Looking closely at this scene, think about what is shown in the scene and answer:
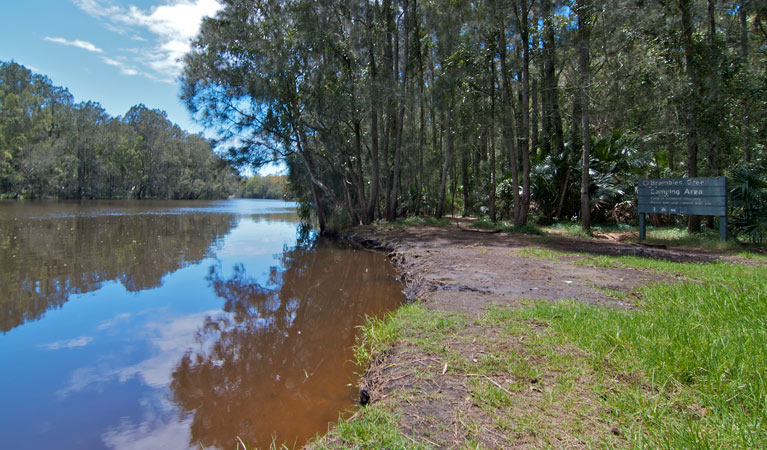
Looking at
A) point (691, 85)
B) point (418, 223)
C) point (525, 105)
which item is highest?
point (525, 105)

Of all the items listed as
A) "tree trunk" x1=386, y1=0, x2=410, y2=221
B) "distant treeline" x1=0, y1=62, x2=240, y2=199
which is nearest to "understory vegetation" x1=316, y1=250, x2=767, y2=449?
"tree trunk" x1=386, y1=0, x2=410, y2=221

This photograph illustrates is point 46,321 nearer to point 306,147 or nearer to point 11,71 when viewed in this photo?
point 306,147

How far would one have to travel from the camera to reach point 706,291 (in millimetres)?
4246

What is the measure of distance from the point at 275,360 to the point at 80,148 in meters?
68.7

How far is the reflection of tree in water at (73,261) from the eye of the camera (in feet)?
22.1

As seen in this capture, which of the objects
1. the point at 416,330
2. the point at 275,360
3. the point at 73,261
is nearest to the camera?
the point at 416,330

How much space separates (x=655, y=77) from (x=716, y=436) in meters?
12.4

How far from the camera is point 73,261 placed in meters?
10.2

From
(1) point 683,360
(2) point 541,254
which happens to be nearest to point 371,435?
(1) point 683,360

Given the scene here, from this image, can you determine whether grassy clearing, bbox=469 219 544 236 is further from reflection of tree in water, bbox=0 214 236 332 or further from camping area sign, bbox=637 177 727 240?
reflection of tree in water, bbox=0 214 236 332

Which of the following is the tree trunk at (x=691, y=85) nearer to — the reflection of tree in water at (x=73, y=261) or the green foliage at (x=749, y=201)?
the green foliage at (x=749, y=201)

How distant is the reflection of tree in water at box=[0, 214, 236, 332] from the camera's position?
6.73m

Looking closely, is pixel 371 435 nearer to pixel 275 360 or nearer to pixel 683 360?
pixel 683 360

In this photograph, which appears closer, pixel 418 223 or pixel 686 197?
pixel 686 197
